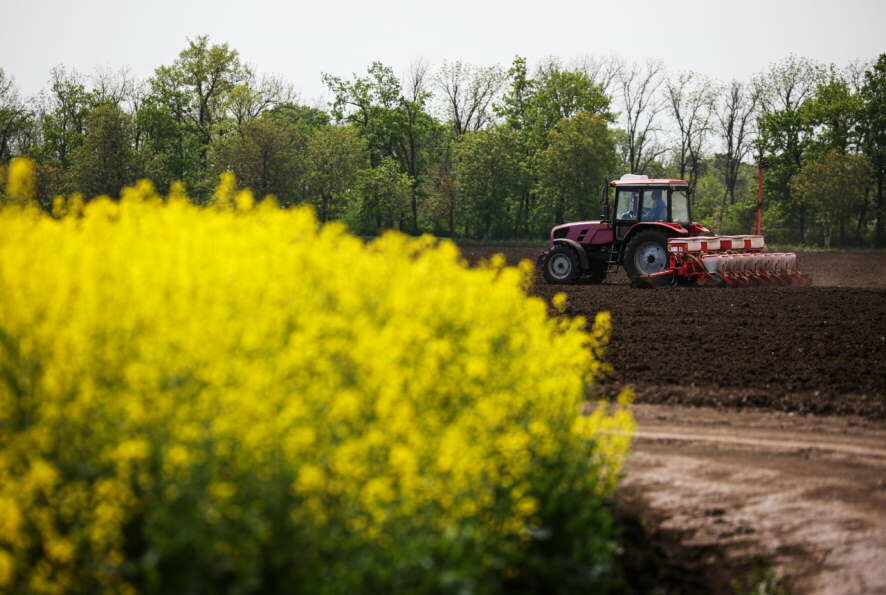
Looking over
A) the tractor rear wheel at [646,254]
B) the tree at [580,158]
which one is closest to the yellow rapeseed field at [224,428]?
the tractor rear wheel at [646,254]

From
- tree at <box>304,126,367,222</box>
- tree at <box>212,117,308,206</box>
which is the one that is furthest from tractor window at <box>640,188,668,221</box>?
tree at <box>304,126,367,222</box>

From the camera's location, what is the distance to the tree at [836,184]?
5084 cm

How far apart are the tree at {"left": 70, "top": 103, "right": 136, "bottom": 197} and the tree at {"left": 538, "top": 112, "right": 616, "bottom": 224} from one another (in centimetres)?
2464

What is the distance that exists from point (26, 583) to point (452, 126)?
66721mm

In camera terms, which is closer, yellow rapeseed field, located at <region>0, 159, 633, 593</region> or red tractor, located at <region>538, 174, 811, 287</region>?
yellow rapeseed field, located at <region>0, 159, 633, 593</region>

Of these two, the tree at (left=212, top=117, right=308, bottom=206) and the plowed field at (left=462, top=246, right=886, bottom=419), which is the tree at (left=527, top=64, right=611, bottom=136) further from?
the plowed field at (left=462, top=246, right=886, bottom=419)

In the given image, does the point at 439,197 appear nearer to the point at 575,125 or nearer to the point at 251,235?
the point at 575,125

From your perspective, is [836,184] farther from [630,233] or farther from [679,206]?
[630,233]

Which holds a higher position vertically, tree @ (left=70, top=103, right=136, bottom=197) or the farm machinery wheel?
tree @ (left=70, top=103, right=136, bottom=197)

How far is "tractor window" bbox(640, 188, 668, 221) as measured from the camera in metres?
23.8

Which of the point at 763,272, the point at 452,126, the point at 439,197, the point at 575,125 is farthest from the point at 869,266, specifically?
the point at 452,126

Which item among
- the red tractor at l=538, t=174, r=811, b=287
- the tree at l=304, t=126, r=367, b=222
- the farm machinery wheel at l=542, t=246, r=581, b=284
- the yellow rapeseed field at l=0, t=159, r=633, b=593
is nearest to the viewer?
the yellow rapeseed field at l=0, t=159, r=633, b=593

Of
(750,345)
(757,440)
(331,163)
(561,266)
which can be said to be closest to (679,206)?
(561,266)

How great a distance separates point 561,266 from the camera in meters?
25.1
